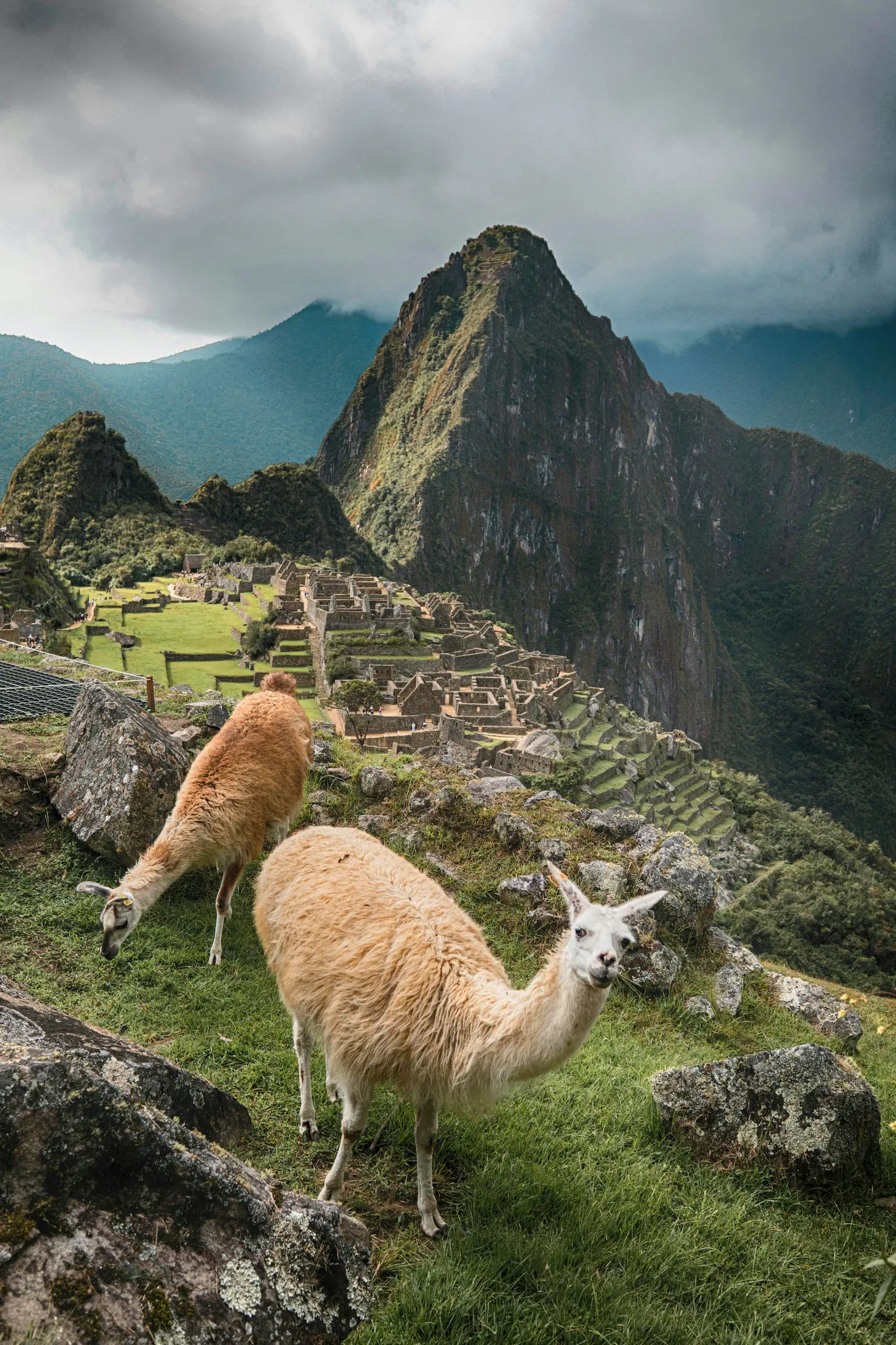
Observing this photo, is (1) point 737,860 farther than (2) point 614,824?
Yes

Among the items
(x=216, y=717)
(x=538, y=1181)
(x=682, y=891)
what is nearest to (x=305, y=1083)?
(x=538, y=1181)

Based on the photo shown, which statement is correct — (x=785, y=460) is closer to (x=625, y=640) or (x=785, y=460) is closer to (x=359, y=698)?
(x=625, y=640)

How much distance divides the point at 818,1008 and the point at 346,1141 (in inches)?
141

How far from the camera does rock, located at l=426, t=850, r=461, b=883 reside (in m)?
5.08

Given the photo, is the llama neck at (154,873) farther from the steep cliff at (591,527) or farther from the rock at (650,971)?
the steep cliff at (591,527)

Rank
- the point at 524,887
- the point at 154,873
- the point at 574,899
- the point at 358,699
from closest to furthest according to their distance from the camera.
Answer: the point at 574,899 < the point at 154,873 < the point at 524,887 < the point at 358,699

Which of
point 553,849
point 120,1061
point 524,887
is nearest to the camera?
point 120,1061

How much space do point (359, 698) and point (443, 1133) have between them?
21469 millimetres

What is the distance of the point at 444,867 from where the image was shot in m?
5.14

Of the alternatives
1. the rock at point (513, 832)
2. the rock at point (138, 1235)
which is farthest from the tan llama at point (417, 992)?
the rock at point (513, 832)

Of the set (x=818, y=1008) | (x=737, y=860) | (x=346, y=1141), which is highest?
(x=346, y=1141)

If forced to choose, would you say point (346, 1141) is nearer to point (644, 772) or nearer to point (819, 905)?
point (819, 905)

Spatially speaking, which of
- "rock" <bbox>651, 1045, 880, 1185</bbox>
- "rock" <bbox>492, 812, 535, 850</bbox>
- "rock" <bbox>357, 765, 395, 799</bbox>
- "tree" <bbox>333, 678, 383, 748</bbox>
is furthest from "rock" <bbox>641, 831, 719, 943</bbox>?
"tree" <bbox>333, 678, 383, 748</bbox>

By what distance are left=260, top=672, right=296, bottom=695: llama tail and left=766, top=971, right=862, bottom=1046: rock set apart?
3.94 m
